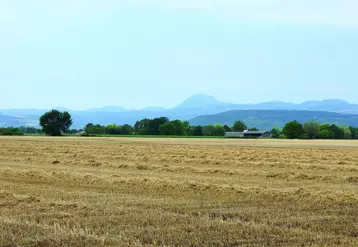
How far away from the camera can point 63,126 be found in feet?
381

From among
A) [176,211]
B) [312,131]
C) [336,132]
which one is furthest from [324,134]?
[176,211]

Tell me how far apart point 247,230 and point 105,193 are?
22.0ft

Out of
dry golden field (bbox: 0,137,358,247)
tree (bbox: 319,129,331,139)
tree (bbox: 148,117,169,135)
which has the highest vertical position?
tree (bbox: 148,117,169,135)

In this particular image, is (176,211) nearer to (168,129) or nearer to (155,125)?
(168,129)

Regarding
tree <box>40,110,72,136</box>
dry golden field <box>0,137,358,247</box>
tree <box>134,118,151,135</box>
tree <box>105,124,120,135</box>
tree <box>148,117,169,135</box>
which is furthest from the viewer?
tree <box>105,124,120,135</box>

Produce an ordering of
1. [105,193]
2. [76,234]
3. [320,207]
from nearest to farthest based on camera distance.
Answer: [76,234], [320,207], [105,193]

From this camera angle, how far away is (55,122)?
379ft

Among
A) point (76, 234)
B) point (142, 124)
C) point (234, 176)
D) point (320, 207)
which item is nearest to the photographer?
point (76, 234)

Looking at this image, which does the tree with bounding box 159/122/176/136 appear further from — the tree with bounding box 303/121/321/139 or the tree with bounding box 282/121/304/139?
the tree with bounding box 303/121/321/139

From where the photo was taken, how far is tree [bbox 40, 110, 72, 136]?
114 metres

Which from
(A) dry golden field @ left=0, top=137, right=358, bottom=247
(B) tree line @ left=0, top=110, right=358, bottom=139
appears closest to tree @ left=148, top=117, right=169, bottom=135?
(B) tree line @ left=0, top=110, right=358, bottom=139

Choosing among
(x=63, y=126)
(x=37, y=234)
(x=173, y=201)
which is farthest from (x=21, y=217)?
(x=63, y=126)

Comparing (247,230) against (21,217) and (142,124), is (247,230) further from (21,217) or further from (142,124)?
(142,124)

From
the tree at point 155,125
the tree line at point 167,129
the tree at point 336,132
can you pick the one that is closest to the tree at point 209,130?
the tree line at point 167,129
